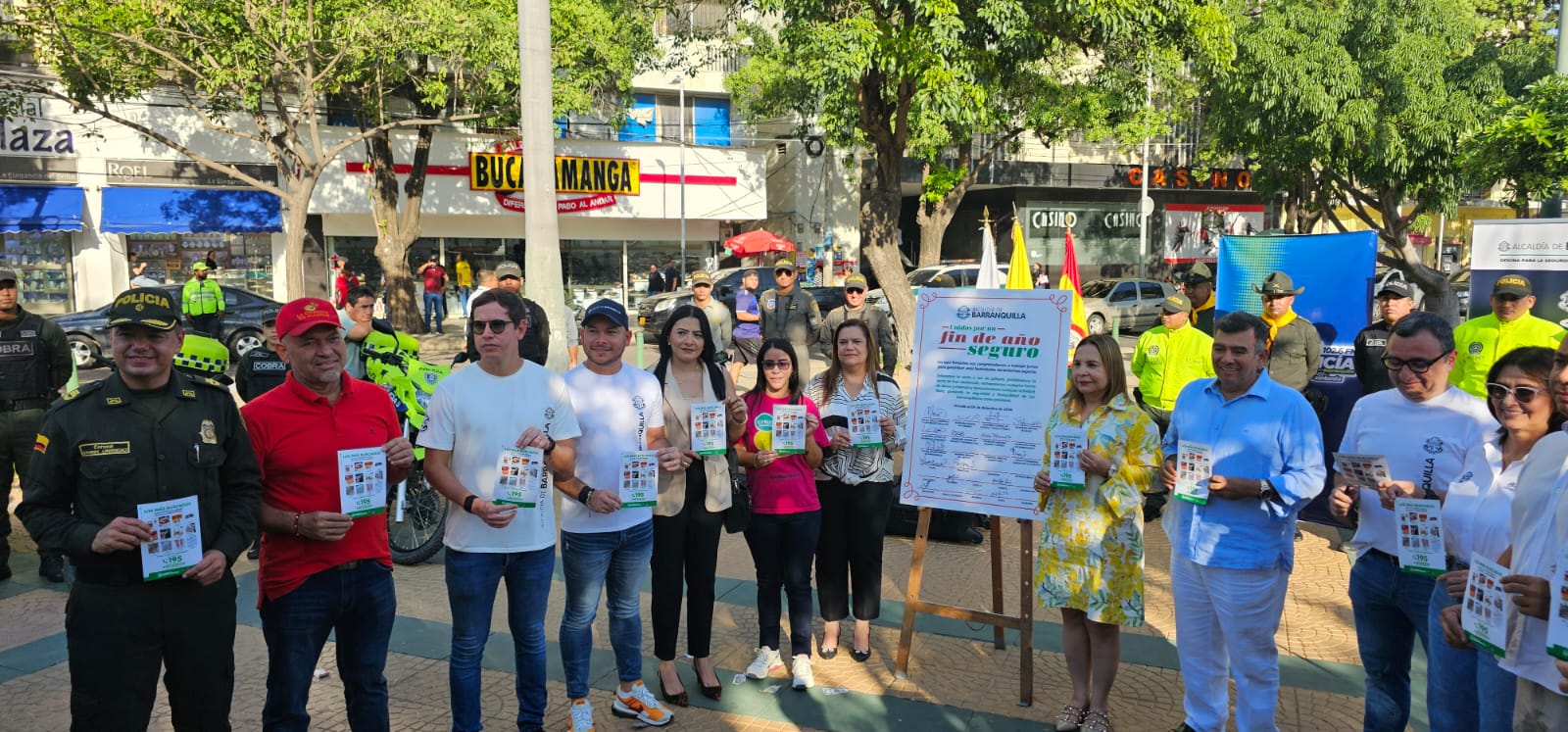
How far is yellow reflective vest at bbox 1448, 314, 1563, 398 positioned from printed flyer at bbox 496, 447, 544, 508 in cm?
554

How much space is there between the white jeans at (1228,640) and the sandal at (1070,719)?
17.3 inches

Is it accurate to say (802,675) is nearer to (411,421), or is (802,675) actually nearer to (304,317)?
(304,317)

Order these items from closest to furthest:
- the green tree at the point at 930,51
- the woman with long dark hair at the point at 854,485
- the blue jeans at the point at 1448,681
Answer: the blue jeans at the point at 1448,681
the woman with long dark hair at the point at 854,485
the green tree at the point at 930,51

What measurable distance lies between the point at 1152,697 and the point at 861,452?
1.78 meters

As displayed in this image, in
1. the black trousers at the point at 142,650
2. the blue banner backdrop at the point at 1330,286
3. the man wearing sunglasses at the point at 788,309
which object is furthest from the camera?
the man wearing sunglasses at the point at 788,309

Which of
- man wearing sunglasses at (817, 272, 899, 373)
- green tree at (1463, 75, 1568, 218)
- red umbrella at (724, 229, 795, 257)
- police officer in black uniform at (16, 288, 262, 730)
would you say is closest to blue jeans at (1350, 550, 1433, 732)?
police officer in black uniform at (16, 288, 262, 730)

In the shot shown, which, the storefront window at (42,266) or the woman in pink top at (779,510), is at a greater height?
the storefront window at (42,266)

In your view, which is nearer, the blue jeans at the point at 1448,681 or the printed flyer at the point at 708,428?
the blue jeans at the point at 1448,681

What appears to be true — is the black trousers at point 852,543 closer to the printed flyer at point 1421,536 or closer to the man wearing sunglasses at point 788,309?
the printed flyer at point 1421,536

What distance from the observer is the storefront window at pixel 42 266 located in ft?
72.7

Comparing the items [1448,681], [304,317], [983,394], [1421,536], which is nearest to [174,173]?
[304,317]

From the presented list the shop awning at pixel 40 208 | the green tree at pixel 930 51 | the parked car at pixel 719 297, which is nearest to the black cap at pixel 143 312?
the green tree at pixel 930 51

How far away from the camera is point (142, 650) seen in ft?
10.1

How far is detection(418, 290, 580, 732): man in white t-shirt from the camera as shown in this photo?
378 cm
